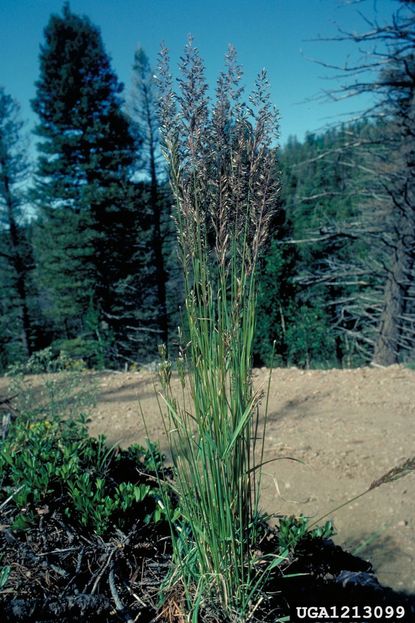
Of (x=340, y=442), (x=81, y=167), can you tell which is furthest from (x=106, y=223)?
(x=340, y=442)

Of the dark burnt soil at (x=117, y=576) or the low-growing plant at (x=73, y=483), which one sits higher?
the low-growing plant at (x=73, y=483)

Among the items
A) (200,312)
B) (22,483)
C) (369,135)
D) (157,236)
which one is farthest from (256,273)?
(157,236)

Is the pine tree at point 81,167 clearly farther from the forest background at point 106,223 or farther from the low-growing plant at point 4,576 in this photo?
the low-growing plant at point 4,576

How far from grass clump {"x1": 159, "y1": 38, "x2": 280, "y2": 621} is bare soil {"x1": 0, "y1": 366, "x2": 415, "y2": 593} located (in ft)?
1.62

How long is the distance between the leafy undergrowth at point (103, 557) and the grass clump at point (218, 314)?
13 centimetres

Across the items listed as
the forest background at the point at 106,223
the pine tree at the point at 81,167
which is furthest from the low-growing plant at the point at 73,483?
the pine tree at the point at 81,167

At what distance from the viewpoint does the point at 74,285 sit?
1162 cm

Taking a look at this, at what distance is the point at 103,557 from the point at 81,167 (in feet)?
37.1

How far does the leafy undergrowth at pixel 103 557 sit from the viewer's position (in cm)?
117

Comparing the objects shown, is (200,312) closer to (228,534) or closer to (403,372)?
(228,534)

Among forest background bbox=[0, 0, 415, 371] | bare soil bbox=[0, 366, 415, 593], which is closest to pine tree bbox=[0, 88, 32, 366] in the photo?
forest background bbox=[0, 0, 415, 371]

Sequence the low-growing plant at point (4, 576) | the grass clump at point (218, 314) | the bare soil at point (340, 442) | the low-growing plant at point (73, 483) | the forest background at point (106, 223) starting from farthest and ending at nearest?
the forest background at point (106, 223) < the bare soil at point (340, 442) < the low-growing plant at point (73, 483) < the low-growing plant at point (4, 576) < the grass clump at point (218, 314)

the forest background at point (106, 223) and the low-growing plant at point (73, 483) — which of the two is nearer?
the low-growing plant at point (73, 483)

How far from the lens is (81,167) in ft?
36.6
